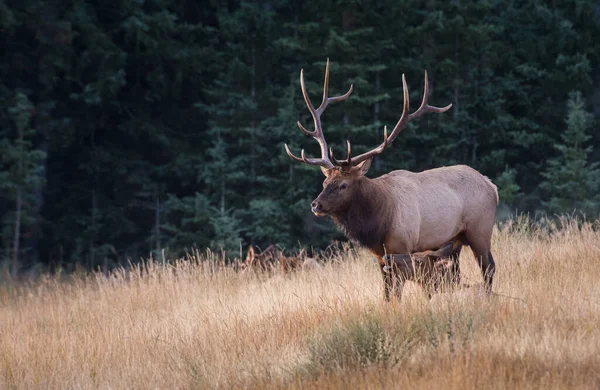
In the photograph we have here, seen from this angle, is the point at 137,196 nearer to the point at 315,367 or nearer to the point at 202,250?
the point at 202,250

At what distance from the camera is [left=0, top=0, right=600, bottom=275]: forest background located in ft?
76.6

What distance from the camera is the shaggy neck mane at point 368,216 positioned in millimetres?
8508

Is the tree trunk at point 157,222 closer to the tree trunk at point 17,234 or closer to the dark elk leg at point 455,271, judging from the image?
the tree trunk at point 17,234

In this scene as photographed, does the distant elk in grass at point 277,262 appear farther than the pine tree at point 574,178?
No

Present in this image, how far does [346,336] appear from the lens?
263 inches

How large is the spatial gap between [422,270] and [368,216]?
2.37 feet

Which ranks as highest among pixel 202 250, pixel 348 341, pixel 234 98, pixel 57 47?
pixel 57 47

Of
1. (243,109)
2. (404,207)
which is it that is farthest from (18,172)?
(404,207)

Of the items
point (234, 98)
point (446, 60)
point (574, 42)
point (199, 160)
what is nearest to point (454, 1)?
point (446, 60)

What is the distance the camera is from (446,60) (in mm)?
23906

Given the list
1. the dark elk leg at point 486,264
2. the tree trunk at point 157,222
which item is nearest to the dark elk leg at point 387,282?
the dark elk leg at point 486,264

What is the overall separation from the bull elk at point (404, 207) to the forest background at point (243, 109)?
13.6 metres

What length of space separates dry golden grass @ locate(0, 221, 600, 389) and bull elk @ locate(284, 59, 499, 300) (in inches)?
18.4

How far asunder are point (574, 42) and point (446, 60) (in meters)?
4.70
